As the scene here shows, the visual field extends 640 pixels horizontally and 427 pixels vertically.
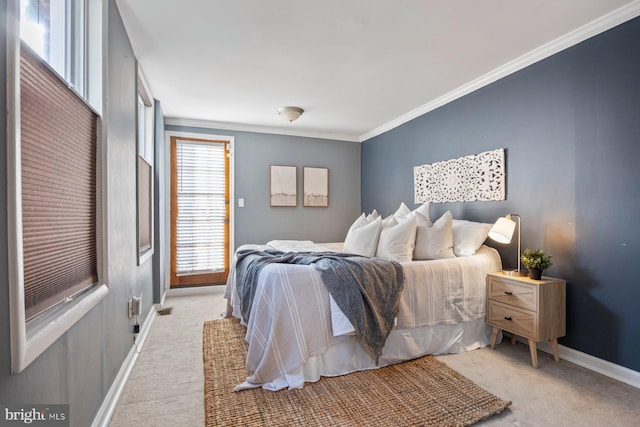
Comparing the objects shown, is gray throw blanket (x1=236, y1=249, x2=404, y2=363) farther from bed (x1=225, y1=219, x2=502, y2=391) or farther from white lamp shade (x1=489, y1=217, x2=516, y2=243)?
white lamp shade (x1=489, y1=217, x2=516, y2=243)

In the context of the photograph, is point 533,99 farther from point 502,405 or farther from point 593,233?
point 502,405

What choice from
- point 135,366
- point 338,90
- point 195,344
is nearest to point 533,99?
point 338,90

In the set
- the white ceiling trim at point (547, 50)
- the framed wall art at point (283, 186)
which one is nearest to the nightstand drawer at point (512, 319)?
the white ceiling trim at point (547, 50)

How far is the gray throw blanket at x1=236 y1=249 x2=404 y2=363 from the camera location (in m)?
2.19

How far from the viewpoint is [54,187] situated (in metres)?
1.21

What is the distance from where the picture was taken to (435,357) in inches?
99.7

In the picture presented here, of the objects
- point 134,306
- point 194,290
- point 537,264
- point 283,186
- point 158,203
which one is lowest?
point 194,290

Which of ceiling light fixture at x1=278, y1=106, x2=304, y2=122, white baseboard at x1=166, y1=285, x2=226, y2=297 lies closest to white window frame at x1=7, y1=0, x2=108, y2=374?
ceiling light fixture at x1=278, y1=106, x2=304, y2=122

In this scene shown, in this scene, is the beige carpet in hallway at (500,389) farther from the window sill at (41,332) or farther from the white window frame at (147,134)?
the white window frame at (147,134)

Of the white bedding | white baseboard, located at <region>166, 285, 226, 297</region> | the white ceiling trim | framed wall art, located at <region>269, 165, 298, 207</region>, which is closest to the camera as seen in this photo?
the white bedding

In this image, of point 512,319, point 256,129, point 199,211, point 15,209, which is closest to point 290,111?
point 256,129

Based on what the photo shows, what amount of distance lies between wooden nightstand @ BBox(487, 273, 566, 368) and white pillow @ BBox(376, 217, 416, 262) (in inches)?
29.6

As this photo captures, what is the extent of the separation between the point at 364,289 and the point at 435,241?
107 centimetres

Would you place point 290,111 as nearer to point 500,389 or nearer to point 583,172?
point 583,172
